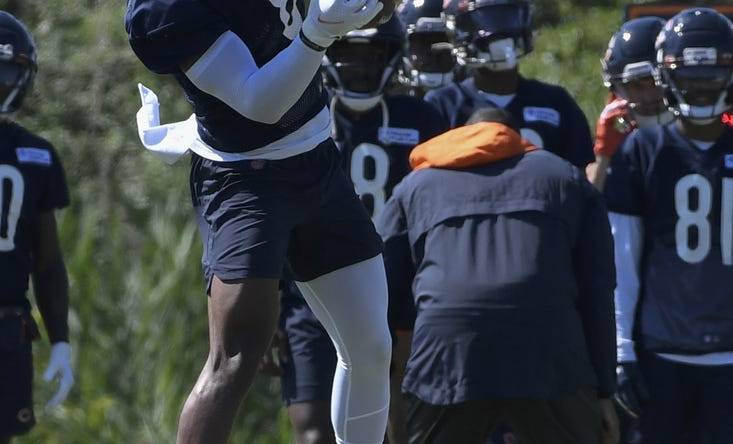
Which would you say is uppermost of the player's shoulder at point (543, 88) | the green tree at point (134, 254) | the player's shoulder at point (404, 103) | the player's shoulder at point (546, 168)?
the player's shoulder at point (404, 103)

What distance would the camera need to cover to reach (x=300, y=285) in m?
4.34

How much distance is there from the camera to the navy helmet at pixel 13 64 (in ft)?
20.7

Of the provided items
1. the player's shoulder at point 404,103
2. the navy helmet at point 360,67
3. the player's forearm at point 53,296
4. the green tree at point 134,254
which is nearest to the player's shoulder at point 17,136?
the player's forearm at point 53,296

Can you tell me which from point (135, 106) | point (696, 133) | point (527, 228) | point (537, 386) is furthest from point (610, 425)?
point (135, 106)

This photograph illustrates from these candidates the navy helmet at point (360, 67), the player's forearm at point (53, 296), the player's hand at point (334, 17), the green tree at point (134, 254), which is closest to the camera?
the player's hand at point (334, 17)

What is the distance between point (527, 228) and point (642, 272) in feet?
3.06

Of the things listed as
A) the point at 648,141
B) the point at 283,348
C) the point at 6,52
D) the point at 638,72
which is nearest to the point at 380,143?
the point at 283,348

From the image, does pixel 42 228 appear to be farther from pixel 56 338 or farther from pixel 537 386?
pixel 537 386

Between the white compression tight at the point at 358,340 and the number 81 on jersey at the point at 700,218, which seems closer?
the white compression tight at the point at 358,340

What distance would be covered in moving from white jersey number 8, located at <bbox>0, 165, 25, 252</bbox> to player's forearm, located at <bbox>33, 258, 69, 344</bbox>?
24 cm

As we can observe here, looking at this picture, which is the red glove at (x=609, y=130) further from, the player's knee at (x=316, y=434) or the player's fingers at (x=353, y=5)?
the player's fingers at (x=353, y=5)

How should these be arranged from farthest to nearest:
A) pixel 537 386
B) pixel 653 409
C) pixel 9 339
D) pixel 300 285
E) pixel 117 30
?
1. pixel 117 30
2. pixel 9 339
3. pixel 653 409
4. pixel 537 386
5. pixel 300 285

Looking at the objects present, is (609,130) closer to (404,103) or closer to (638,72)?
(638,72)

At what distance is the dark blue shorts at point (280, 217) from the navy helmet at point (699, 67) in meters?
1.96
